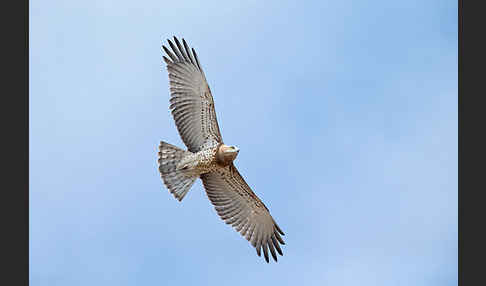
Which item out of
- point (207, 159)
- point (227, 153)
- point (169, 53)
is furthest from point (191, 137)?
point (169, 53)

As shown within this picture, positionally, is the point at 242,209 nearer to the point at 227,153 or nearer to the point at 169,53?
the point at 227,153

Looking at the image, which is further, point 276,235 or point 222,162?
point 276,235

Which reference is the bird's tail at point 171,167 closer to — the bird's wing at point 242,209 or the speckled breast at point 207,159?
the speckled breast at point 207,159

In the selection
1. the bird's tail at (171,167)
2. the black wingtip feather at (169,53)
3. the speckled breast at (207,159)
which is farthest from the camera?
the black wingtip feather at (169,53)

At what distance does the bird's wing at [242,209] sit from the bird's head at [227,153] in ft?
1.18

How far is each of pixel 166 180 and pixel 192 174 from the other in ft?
1.52

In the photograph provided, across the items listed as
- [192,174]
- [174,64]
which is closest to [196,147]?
[192,174]

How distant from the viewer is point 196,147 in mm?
15742

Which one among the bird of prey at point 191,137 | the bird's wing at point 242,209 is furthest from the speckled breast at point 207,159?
the bird's wing at point 242,209

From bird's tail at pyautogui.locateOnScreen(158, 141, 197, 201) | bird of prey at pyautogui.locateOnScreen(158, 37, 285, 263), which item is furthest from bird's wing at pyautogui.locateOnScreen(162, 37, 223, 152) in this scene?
bird's tail at pyautogui.locateOnScreen(158, 141, 197, 201)

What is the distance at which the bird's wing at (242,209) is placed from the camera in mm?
16094

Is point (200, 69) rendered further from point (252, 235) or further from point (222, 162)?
point (252, 235)

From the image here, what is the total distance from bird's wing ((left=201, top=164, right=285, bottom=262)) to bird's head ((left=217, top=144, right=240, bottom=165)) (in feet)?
1.18

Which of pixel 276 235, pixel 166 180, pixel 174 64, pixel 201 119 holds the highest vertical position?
pixel 174 64
